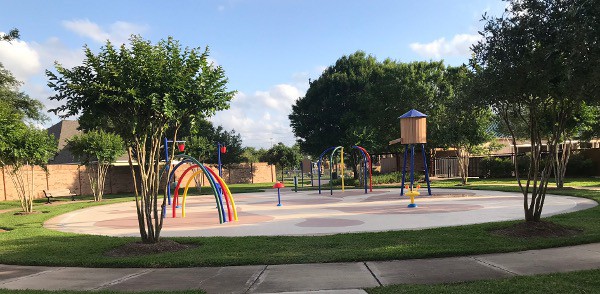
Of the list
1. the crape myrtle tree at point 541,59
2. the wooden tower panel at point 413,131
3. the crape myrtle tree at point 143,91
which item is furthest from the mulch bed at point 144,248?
the wooden tower panel at point 413,131

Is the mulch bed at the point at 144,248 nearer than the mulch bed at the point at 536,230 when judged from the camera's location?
Yes

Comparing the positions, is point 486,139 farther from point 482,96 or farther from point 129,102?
point 129,102

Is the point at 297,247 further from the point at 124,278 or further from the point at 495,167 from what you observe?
the point at 495,167

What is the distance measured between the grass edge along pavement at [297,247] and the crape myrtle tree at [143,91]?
1325 mm

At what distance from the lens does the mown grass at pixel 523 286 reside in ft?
15.7

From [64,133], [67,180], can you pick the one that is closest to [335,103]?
[67,180]

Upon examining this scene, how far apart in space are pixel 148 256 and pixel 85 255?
134cm

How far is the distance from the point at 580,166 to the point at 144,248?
29998 mm

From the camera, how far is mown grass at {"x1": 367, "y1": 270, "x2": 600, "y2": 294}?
4777mm

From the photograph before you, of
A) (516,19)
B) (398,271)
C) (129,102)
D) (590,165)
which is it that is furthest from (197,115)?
(590,165)

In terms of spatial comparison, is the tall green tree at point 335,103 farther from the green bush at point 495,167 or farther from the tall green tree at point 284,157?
the tall green tree at point 284,157

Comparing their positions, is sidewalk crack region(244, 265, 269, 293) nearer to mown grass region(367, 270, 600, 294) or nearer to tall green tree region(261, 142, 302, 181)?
mown grass region(367, 270, 600, 294)

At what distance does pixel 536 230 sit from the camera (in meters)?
8.45

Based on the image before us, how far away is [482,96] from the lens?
28.6 ft
